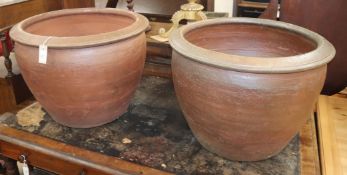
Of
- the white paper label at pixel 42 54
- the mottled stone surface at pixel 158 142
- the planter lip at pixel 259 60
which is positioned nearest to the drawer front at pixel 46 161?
the mottled stone surface at pixel 158 142

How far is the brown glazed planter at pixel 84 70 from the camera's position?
27.6 inches

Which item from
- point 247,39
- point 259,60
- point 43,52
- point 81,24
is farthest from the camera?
point 81,24

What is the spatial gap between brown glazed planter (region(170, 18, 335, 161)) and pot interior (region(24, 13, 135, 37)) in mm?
284

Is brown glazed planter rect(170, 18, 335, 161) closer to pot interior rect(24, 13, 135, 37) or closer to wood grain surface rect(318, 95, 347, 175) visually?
wood grain surface rect(318, 95, 347, 175)

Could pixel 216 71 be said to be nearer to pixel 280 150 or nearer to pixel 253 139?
pixel 253 139

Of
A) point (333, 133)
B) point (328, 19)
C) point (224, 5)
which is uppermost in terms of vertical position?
point (328, 19)

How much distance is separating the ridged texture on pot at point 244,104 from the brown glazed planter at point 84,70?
157 mm

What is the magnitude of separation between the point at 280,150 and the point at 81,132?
19.6 inches

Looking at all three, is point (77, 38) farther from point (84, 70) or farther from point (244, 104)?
point (244, 104)

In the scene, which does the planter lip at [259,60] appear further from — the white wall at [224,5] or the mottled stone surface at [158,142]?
the white wall at [224,5]

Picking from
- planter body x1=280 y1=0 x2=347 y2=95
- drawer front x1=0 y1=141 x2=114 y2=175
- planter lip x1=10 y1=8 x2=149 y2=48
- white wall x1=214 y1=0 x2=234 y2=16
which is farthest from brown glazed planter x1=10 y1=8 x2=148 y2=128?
white wall x1=214 y1=0 x2=234 y2=16

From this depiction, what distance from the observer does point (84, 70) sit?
717 mm

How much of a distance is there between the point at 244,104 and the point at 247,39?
1.04 ft

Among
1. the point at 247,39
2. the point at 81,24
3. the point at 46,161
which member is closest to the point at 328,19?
the point at 247,39
